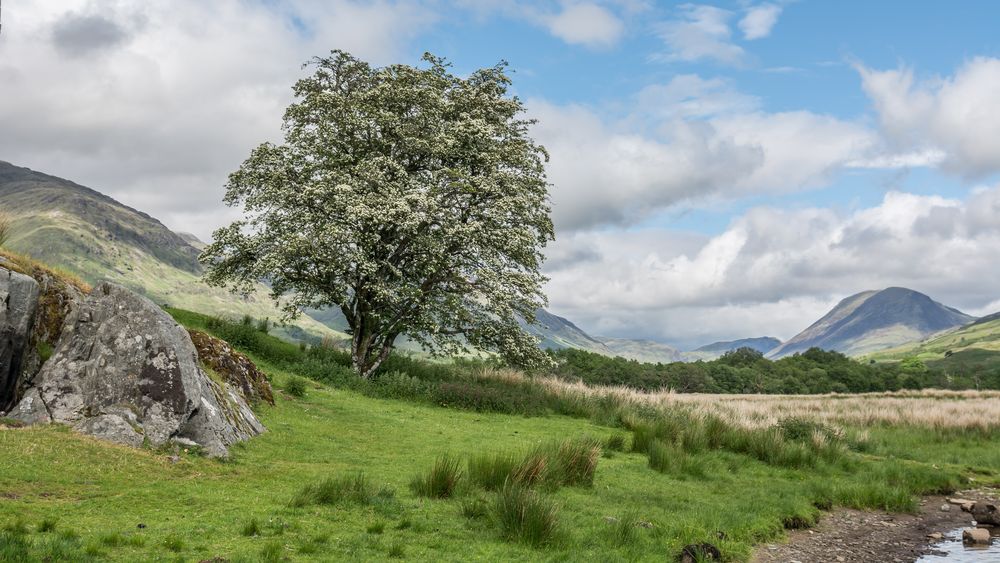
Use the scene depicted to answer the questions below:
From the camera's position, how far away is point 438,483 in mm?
12727

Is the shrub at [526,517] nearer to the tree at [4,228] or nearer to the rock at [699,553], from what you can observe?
the rock at [699,553]

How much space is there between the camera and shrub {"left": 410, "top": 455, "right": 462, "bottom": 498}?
1270 cm

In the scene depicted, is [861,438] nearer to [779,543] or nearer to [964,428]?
[964,428]

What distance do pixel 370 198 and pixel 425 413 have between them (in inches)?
408

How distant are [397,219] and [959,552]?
2325 cm

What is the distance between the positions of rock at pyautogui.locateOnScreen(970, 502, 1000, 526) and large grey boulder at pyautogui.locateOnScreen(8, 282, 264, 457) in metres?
19.7

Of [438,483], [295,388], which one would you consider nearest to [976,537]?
[438,483]

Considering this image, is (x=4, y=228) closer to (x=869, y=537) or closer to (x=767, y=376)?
(x=869, y=537)

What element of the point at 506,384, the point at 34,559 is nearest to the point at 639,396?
the point at 506,384

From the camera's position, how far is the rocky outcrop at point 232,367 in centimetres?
1955

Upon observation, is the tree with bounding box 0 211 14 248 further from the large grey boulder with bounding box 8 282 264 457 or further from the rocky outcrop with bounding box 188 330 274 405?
the rocky outcrop with bounding box 188 330 274 405

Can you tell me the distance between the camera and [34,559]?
7.23m

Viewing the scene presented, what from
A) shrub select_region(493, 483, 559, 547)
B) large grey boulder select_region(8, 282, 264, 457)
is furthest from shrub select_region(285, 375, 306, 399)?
shrub select_region(493, 483, 559, 547)

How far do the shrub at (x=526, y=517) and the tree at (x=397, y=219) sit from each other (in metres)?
18.7
